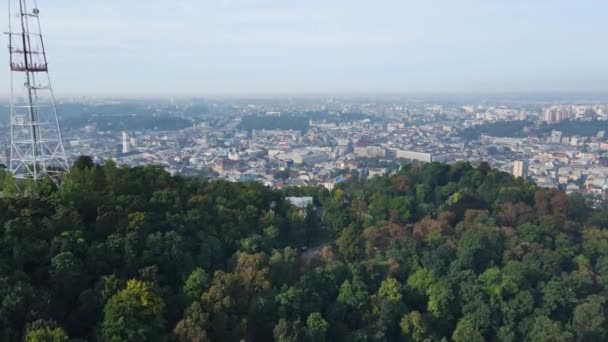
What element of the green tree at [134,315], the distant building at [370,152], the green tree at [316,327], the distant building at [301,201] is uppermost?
the green tree at [134,315]

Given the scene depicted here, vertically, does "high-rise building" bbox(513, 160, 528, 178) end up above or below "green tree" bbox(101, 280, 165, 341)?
below

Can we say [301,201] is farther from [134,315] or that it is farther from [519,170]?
[519,170]

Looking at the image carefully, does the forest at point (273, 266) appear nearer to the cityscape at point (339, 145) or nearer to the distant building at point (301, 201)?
the distant building at point (301, 201)

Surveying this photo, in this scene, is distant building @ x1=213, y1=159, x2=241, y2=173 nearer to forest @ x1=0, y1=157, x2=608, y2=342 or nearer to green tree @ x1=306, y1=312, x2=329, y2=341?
forest @ x1=0, y1=157, x2=608, y2=342

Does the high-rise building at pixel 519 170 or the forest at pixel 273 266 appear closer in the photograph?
the forest at pixel 273 266

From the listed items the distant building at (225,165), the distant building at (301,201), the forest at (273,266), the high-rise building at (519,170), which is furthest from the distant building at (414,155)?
the forest at (273,266)

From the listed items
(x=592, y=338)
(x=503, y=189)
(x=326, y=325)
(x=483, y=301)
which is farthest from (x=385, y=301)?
(x=503, y=189)

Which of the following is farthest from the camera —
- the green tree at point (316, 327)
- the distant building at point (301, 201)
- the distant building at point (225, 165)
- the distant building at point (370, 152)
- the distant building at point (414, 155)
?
the distant building at point (370, 152)

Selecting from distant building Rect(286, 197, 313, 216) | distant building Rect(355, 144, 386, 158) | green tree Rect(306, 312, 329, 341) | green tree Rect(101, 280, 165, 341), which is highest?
green tree Rect(101, 280, 165, 341)

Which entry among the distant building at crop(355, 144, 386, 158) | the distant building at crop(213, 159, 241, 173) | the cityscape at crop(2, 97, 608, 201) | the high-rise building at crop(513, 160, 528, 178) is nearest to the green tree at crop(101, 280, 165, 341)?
the cityscape at crop(2, 97, 608, 201)

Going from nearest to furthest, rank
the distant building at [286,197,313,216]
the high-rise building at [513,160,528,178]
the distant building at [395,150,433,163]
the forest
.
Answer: the forest < the distant building at [286,197,313,216] < the high-rise building at [513,160,528,178] < the distant building at [395,150,433,163]
